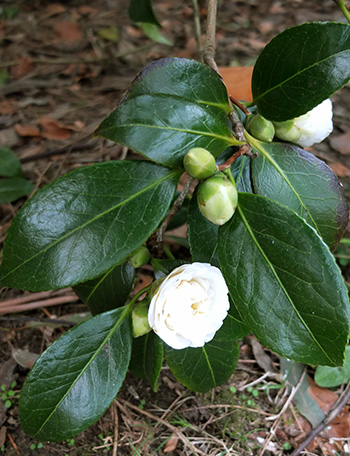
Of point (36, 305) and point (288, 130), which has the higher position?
point (288, 130)

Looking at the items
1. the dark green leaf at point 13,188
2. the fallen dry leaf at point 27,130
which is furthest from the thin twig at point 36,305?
the fallen dry leaf at point 27,130

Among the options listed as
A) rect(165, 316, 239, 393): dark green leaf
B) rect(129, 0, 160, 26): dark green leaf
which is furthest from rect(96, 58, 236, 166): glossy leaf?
rect(129, 0, 160, 26): dark green leaf

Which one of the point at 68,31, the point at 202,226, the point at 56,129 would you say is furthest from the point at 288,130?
the point at 68,31

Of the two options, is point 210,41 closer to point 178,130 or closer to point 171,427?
point 178,130

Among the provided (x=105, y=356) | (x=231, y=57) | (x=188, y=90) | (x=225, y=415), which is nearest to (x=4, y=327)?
(x=105, y=356)

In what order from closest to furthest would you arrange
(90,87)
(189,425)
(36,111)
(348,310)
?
(348,310)
(189,425)
(36,111)
(90,87)

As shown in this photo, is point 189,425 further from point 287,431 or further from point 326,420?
point 326,420
